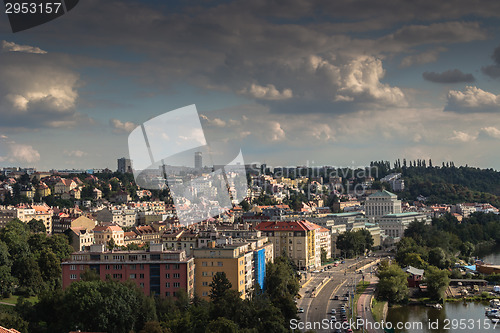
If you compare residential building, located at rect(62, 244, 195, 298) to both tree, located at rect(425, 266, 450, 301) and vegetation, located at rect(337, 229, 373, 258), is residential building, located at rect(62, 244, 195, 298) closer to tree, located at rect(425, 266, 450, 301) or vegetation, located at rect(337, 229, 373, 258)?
tree, located at rect(425, 266, 450, 301)

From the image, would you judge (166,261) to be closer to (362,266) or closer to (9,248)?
(9,248)

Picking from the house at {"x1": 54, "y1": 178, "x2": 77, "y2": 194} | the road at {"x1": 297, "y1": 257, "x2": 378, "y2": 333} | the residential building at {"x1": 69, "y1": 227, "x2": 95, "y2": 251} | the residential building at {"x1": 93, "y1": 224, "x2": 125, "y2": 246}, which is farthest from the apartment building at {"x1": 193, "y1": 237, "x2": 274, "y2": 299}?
the house at {"x1": 54, "y1": 178, "x2": 77, "y2": 194}

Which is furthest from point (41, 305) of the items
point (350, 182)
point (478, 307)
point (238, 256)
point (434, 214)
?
point (350, 182)

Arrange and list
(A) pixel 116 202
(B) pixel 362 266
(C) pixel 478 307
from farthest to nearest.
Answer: (A) pixel 116 202 < (B) pixel 362 266 < (C) pixel 478 307

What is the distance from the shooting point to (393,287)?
2205 cm

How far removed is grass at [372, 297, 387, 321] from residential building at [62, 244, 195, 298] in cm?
516

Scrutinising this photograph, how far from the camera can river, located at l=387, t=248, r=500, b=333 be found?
1892 cm

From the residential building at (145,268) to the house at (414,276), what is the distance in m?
10.1

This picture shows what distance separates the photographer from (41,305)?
50.4 feet

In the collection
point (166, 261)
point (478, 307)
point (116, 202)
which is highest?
point (116, 202)

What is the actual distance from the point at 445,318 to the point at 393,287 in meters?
2.10

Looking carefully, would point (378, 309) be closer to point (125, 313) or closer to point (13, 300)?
point (125, 313)

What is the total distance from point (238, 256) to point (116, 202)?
31.1 m

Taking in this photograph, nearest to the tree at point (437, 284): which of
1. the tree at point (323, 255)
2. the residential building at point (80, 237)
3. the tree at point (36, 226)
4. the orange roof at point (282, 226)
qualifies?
the orange roof at point (282, 226)
